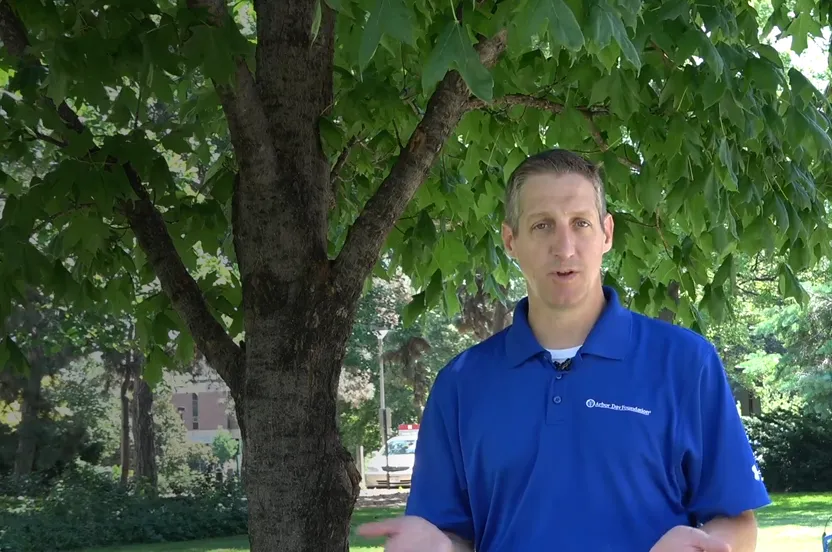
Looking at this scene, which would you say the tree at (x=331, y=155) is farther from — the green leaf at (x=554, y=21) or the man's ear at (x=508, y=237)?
the man's ear at (x=508, y=237)

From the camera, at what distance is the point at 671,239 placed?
534 centimetres

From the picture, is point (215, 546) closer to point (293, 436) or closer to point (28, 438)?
point (28, 438)

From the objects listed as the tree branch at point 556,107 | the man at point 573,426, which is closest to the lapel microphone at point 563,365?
the man at point 573,426

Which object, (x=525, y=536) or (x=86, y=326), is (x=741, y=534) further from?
(x=86, y=326)

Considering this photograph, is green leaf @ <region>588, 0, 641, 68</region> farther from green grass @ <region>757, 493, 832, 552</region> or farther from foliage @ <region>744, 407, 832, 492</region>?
foliage @ <region>744, 407, 832, 492</region>

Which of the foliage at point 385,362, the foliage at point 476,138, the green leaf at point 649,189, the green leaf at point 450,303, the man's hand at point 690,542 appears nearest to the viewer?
the man's hand at point 690,542

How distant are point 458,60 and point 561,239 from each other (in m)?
0.64

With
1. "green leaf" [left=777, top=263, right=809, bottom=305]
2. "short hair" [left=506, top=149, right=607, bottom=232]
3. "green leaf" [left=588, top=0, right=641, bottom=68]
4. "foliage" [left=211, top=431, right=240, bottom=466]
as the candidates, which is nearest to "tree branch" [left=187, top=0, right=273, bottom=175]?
"green leaf" [left=588, top=0, right=641, bottom=68]

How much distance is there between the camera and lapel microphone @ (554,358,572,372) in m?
2.09

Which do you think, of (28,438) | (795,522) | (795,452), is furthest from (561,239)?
(795,452)

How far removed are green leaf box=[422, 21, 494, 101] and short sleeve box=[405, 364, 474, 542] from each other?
0.74 metres

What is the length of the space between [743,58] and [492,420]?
2.28m

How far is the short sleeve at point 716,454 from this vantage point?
1.96m

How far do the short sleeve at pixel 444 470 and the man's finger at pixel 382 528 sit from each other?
6.1 inches
